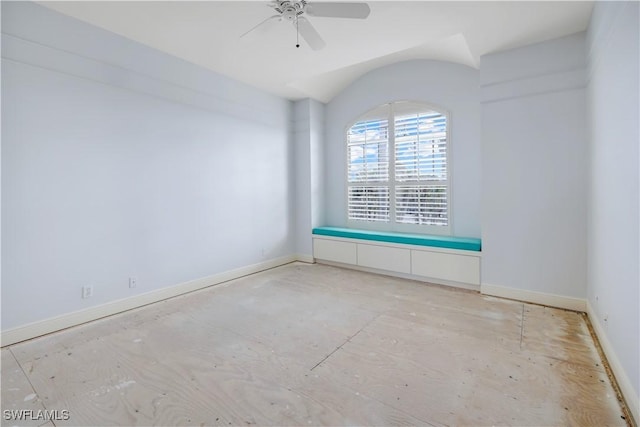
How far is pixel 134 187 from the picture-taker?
3307mm

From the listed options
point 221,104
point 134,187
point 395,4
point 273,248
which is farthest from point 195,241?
point 395,4

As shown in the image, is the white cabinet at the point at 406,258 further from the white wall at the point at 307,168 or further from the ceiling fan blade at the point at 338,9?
the ceiling fan blade at the point at 338,9

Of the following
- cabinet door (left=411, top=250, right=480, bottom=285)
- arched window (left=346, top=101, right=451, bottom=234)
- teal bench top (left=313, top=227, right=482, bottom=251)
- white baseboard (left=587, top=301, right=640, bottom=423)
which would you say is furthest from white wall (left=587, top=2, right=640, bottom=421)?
arched window (left=346, top=101, right=451, bottom=234)

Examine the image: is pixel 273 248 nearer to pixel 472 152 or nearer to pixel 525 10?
pixel 472 152

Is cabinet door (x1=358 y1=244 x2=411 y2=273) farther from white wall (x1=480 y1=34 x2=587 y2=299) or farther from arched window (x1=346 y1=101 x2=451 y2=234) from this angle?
white wall (x1=480 y1=34 x2=587 y2=299)

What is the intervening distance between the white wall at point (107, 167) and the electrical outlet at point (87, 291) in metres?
0.04

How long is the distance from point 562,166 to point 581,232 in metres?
0.69

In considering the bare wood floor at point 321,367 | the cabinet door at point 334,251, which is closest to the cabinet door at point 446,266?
the bare wood floor at point 321,367

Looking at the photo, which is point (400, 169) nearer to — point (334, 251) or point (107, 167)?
point (334, 251)

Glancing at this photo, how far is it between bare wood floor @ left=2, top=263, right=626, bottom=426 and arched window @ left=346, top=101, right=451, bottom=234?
1.62 m

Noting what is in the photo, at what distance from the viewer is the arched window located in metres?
4.44

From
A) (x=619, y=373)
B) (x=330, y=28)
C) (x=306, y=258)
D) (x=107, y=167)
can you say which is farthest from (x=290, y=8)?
(x=306, y=258)

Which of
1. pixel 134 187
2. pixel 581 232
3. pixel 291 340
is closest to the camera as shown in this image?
pixel 291 340

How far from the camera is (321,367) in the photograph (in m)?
2.17
